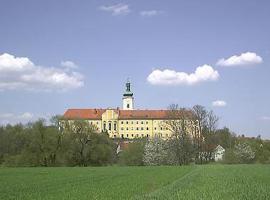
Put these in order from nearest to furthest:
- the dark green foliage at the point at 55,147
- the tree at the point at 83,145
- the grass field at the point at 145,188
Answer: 1. the grass field at the point at 145,188
2. the dark green foliage at the point at 55,147
3. the tree at the point at 83,145

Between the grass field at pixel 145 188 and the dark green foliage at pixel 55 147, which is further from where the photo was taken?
the dark green foliage at pixel 55 147

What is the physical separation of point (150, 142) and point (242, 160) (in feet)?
75.2

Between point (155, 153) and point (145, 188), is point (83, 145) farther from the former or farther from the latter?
point (145, 188)

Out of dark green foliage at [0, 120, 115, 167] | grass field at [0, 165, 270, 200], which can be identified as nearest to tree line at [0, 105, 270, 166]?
dark green foliage at [0, 120, 115, 167]

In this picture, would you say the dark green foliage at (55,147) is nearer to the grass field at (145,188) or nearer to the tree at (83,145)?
the tree at (83,145)

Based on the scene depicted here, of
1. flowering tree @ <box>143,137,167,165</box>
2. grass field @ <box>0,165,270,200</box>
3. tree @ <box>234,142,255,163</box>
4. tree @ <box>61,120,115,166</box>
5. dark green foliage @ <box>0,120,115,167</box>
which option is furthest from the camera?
tree @ <box>234,142,255,163</box>

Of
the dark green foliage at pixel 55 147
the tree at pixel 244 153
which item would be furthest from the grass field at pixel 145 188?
the tree at pixel 244 153

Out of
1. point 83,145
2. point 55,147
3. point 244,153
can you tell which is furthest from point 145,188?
point 244,153

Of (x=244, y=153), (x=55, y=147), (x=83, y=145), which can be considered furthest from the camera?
(x=244, y=153)

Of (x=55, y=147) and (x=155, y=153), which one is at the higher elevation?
(x=55, y=147)

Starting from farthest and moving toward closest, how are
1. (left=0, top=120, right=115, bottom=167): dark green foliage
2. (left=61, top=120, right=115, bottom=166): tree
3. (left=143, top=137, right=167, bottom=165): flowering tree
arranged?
1. (left=143, top=137, right=167, bottom=165): flowering tree
2. (left=61, top=120, right=115, bottom=166): tree
3. (left=0, top=120, right=115, bottom=167): dark green foliage

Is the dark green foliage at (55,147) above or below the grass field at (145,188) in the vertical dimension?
above

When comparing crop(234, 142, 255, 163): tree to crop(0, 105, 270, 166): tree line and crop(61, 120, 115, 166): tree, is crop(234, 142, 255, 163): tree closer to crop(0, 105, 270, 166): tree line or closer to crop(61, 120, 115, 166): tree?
crop(0, 105, 270, 166): tree line

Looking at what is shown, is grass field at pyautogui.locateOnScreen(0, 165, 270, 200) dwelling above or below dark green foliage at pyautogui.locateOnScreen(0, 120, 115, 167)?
below
